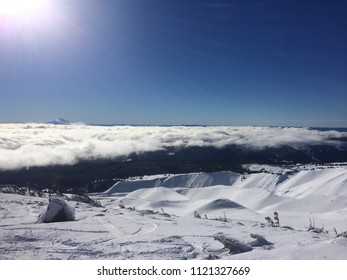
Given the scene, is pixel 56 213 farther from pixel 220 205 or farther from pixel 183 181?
pixel 183 181

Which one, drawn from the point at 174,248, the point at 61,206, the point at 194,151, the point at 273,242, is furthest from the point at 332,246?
the point at 194,151

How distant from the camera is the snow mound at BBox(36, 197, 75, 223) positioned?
10.1 meters

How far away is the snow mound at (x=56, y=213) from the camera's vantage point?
33.1 ft

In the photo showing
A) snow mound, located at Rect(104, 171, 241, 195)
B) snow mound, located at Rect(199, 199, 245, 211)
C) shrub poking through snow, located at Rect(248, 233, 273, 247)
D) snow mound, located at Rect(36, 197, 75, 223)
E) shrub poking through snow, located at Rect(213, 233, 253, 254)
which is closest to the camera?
shrub poking through snow, located at Rect(213, 233, 253, 254)

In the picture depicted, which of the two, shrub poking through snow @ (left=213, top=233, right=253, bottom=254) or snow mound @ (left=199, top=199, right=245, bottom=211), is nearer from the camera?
shrub poking through snow @ (left=213, top=233, right=253, bottom=254)

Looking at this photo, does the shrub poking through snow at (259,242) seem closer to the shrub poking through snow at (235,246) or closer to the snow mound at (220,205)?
the shrub poking through snow at (235,246)

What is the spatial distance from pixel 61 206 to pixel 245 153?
151478mm

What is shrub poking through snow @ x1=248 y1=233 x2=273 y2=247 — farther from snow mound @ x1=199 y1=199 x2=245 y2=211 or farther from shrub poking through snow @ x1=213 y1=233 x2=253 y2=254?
snow mound @ x1=199 y1=199 x2=245 y2=211

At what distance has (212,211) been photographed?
120 feet

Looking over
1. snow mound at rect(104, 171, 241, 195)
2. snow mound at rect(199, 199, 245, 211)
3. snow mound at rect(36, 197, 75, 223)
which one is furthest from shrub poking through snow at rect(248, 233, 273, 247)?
snow mound at rect(104, 171, 241, 195)

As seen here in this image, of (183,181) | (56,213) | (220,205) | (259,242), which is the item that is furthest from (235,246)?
(183,181)
